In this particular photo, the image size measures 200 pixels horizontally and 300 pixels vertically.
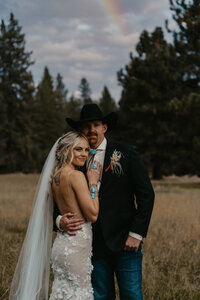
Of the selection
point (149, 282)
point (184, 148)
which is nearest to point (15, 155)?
point (184, 148)

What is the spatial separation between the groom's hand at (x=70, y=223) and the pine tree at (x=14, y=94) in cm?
4110

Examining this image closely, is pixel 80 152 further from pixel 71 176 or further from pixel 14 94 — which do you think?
pixel 14 94

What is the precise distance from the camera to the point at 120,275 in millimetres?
3275

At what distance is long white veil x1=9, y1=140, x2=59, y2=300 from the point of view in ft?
11.4

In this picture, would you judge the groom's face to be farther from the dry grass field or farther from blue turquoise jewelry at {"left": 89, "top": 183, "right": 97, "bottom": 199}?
the dry grass field

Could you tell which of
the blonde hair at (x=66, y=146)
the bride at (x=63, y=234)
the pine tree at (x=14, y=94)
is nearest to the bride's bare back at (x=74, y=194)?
the bride at (x=63, y=234)

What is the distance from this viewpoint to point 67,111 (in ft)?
189

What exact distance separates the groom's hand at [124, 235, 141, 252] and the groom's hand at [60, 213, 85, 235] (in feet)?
1.63

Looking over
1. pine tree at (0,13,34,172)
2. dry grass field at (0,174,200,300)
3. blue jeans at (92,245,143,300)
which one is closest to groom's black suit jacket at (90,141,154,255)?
blue jeans at (92,245,143,300)

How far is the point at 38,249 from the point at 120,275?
35.3 inches

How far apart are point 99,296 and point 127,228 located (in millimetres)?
738

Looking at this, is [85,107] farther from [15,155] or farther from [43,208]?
[15,155]

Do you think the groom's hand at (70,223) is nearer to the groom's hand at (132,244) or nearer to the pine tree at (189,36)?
the groom's hand at (132,244)

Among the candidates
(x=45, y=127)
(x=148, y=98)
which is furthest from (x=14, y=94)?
(x=148, y=98)
